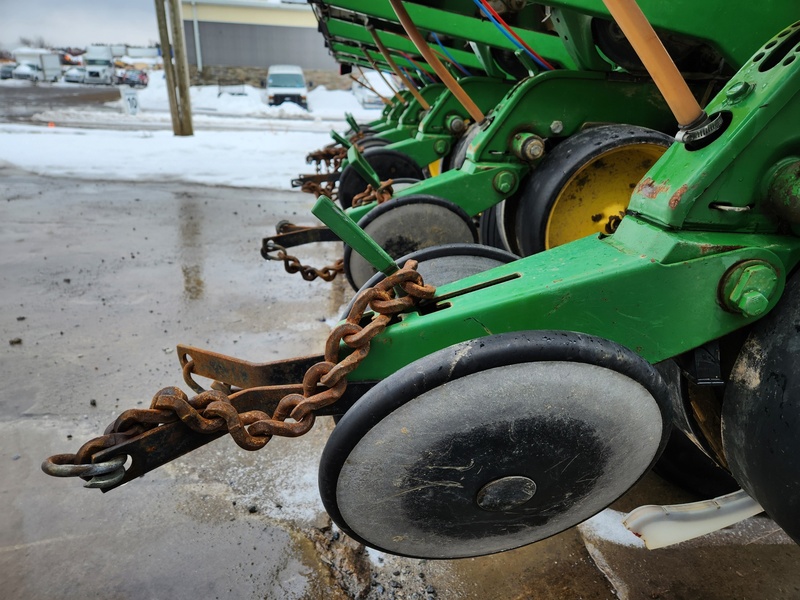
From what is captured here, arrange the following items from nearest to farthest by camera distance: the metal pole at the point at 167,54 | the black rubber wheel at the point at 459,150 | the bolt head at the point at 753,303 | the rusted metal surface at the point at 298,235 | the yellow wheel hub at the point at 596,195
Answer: the bolt head at the point at 753,303, the yellow wheel hub at the point at 596,195, the rusted metal surface at the point at 298,235, the black rubber wheel at the point at 459,150, the metal pole at the point at 167,54

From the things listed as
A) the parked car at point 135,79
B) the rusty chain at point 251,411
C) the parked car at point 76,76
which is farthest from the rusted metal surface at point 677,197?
the parked car at point 76,76

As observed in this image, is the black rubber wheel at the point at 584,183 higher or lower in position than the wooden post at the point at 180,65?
lower

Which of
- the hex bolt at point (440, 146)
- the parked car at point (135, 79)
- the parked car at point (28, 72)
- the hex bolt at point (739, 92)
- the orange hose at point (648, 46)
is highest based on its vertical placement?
the parked car at point (28, 72)

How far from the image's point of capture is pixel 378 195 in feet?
8.91

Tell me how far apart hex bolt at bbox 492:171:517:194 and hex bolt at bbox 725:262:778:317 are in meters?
1.52

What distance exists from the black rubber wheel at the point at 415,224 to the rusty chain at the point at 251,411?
57.4 inches

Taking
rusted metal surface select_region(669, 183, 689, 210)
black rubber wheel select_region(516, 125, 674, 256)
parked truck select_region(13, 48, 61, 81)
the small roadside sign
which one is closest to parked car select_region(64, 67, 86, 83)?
parked truck select_region(13, 48, 61, 81)

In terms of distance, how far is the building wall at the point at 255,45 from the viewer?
25391mm

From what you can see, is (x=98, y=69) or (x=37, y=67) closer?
(x=98, y=69)

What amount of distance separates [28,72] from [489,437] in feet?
114

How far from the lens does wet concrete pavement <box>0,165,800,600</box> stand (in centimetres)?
149

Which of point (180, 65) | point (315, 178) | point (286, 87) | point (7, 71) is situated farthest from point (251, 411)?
point (7, 71)

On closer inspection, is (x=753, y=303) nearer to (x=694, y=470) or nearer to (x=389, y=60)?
(x=694, y=470)

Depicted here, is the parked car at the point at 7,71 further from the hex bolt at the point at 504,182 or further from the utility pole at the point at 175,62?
the hex bolt at the point at 504,182
